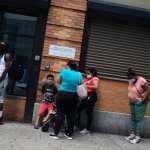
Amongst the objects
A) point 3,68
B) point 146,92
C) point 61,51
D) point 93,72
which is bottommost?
point 146,92

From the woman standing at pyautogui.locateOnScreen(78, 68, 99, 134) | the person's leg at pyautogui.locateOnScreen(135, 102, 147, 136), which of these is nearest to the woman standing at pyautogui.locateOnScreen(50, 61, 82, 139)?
the woman standing at pyautogui.locateOnScreen(78, 68, 99, 134)

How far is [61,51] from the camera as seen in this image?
470 inches

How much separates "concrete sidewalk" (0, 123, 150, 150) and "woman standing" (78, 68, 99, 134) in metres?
0.36

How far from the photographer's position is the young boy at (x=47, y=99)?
11.3 metres

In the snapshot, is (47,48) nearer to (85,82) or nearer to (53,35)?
(53,35)

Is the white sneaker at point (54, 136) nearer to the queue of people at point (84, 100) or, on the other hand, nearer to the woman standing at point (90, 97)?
the queue of people at point (84, 100)

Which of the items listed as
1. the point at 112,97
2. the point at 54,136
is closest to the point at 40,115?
the point at 54,136

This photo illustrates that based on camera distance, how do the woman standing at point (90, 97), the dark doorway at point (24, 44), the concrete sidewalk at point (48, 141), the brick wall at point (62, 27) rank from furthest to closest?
the dark doorway at point (24, 44)
the brick wall at point (62, 27)
the woman standing at point (90, 97)
the concrete sidewalk at point (48, 141)

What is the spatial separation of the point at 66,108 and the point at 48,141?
2.90 feet

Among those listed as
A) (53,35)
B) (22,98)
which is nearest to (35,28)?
(53,35)

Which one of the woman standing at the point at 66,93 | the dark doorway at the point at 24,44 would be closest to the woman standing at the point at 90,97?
the woman standing at the point at 66,93

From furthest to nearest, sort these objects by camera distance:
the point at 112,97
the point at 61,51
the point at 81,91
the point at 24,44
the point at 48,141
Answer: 1. the point at 112,97
2. the point at 24,44
3. the point at 61,51
4. the point at 81,91
5. the point at 48,141

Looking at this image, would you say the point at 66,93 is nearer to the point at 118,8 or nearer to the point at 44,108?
the point at 44,108

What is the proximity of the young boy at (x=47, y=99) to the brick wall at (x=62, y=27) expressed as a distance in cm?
50
